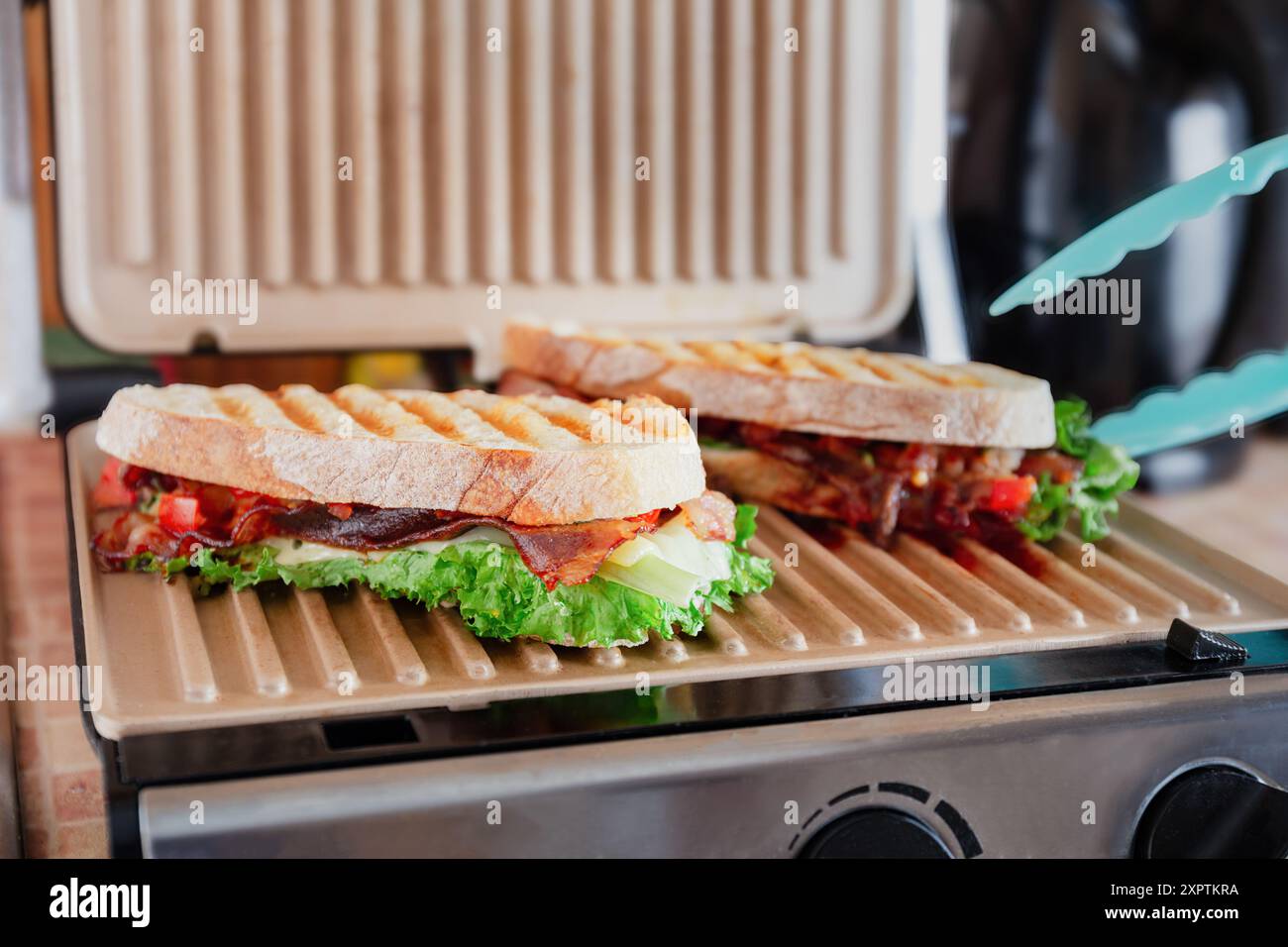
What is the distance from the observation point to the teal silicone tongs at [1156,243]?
1605mm

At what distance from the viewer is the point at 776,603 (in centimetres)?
156

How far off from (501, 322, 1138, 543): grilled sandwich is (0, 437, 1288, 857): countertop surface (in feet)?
0.73

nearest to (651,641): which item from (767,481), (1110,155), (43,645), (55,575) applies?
(767,481)

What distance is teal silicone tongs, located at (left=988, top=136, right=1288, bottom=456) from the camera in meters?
1.61

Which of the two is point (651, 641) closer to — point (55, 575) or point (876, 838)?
point (876, 838)

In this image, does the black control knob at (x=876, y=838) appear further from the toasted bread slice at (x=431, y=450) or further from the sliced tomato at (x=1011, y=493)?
the sliced tomato at (x=1011, y=493)

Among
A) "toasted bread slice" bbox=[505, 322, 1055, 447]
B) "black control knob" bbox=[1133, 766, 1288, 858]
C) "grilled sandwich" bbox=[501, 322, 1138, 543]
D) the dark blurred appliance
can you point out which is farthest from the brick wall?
the dark blurred appliance

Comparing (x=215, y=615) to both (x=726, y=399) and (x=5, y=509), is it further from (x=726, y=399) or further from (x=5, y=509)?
(x=5, y=509)

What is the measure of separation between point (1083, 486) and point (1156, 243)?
0.33 m

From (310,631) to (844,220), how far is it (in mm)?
1333

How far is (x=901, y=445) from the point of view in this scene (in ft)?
6.27
